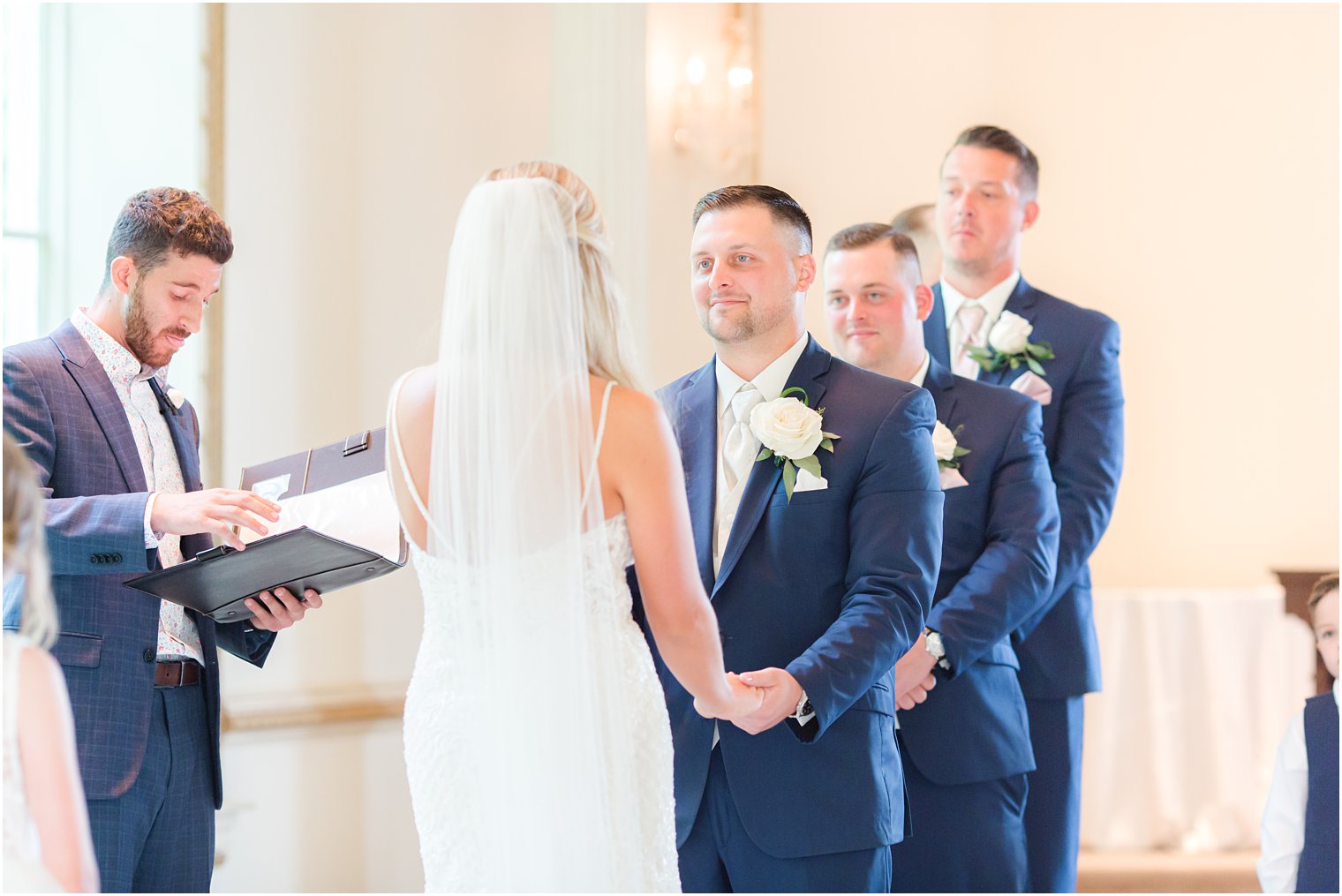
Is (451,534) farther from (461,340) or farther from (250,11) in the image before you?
(250,11)

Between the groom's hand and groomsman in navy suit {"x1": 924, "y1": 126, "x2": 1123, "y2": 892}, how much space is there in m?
1.35

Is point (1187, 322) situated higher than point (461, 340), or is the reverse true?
point (1187, 322)

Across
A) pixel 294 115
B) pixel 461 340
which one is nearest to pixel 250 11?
pixel 294 115

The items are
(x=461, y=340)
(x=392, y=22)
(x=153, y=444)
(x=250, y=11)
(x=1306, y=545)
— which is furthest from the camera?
(x=1306, y=545)

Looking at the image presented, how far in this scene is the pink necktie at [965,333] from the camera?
13.3 feet

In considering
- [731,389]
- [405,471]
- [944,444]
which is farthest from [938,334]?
[405,471]

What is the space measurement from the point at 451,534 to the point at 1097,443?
2313mm

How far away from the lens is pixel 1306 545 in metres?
7.50

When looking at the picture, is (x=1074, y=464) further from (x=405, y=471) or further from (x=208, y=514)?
(x=208, y=514)

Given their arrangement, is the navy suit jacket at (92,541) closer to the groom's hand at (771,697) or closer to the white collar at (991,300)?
the groom's hand at (771,697)

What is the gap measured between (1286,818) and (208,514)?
277 centimetres

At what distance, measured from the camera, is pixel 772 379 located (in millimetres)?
2875

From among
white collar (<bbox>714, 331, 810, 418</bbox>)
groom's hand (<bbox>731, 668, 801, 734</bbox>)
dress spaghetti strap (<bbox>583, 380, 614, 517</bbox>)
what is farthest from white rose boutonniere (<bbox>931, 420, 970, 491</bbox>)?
dress spaghetti strap (<bbox>583, 380, 614, 517</bbox>)

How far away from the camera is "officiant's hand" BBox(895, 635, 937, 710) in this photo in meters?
3.12
